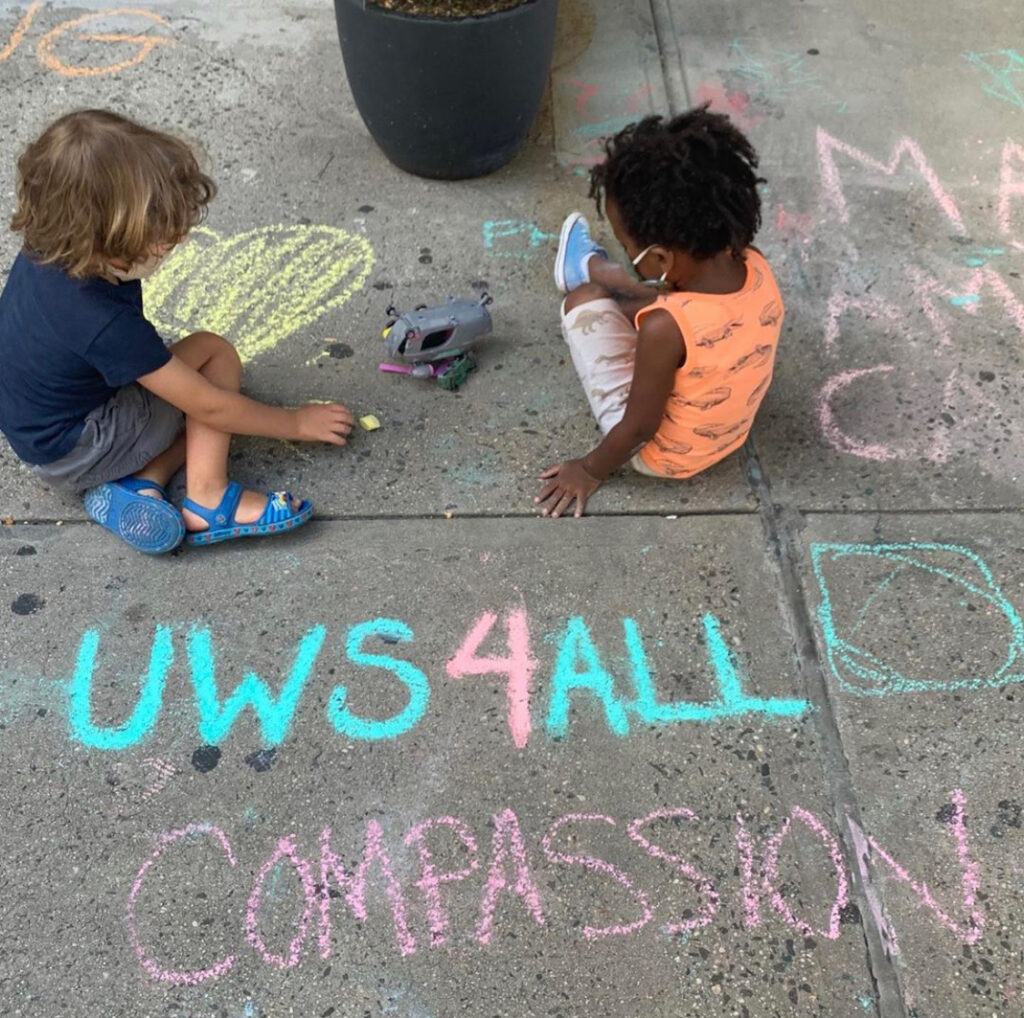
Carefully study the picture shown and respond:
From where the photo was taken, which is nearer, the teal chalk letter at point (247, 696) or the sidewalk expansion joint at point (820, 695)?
the sidewalk expansion joint at point (820, 695)

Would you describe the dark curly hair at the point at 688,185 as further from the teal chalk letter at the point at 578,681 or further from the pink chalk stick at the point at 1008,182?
the pink chalk stick at the point at 1008,182

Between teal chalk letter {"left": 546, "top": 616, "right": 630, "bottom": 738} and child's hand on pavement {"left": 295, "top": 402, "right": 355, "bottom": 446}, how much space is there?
79 cm

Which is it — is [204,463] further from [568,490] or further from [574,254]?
[574,254]

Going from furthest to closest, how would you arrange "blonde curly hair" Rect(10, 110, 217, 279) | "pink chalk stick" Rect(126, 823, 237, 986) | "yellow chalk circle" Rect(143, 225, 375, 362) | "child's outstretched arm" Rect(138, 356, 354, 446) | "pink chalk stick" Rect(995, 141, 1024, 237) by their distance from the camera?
"pink chalk stick" Rect(995, 141, 1024, 237)
"yellow chalk circle" Rect(143, 225, 375, 362)
"child's outstretched arm" Rect(138, 356, 354, 446)
"blonde curly hair" Rect(10, 110, 217, 279)
"pink chalk stick" Rect(126, 823, 237, 986)

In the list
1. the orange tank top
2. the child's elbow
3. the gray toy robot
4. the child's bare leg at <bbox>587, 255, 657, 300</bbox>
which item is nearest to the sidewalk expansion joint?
the orange tank top

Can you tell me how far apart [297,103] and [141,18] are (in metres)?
0.92

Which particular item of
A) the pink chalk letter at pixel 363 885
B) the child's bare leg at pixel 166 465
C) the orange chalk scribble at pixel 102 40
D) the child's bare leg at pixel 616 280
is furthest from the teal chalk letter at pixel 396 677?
the orange chalk scribble at pixel 102 40

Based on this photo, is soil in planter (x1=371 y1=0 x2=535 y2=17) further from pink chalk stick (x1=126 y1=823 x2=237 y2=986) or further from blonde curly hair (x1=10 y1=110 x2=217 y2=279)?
pink chalk stick (x1=126 y1=823 x2=237 y2=986)

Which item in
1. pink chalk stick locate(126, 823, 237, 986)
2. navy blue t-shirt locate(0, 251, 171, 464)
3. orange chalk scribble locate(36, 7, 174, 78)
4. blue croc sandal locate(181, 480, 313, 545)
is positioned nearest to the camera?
pink chalk stick locate(126, 823, 237, 986)

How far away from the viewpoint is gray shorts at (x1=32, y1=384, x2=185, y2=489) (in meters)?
2.19

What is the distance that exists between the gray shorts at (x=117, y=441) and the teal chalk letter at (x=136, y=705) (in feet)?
1.24

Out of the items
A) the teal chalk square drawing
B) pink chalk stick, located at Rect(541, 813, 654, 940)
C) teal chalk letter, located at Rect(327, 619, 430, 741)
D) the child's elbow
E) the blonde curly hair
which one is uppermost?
the blonde curly hair

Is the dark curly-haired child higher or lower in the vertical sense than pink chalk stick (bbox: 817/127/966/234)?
higher

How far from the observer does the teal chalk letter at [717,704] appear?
1961 millimetres
